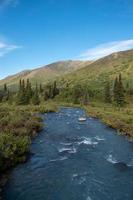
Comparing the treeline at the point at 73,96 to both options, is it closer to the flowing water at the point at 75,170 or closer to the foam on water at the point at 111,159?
the flowing water at the point at 75,170

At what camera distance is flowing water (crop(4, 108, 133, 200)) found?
2405cm

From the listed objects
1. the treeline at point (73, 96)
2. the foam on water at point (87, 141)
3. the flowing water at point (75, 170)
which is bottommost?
the flowing water at point (75, 170)

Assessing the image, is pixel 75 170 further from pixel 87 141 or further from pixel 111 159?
pixel 87 141

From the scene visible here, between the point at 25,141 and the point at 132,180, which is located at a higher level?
the point at 25,141

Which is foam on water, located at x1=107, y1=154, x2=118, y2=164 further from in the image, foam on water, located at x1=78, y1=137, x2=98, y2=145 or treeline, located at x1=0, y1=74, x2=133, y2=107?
treeline, located at x1=0, y1=74, x2=133, y2=107

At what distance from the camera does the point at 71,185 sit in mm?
25516

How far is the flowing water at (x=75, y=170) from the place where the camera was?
2405cm

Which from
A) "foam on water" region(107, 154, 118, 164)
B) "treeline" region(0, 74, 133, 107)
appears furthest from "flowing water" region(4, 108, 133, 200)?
"treeline" region(0, 74, 133, 107)

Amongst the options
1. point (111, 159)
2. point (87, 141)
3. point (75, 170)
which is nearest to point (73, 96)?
point (87, 141)

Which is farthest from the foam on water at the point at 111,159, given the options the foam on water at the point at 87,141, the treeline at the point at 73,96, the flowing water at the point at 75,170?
the treeline at the point at 73,96

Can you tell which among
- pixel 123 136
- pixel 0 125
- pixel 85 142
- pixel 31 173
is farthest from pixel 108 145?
pixel 0 125

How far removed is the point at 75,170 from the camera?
29438 millimetres

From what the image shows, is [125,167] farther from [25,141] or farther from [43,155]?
[25,141]

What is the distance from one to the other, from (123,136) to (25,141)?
1903cm
